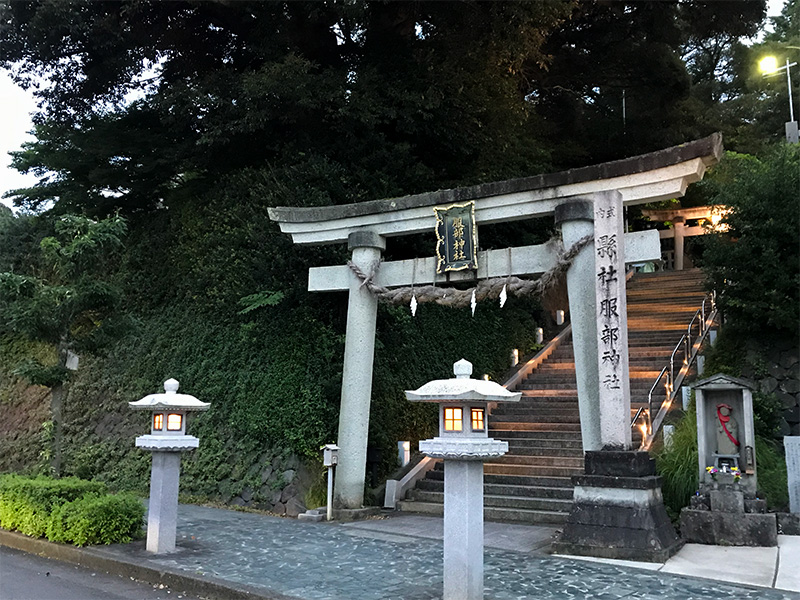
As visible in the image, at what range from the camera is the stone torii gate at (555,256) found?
852cm

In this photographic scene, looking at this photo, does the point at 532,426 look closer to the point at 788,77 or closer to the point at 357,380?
the point at 357,380

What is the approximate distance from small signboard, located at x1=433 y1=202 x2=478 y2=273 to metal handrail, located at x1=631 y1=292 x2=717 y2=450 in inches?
164

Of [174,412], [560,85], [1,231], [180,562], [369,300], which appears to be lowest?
[180,562]

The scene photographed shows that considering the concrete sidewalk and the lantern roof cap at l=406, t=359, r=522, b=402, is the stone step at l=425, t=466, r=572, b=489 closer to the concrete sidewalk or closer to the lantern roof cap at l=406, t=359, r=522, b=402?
the concrete sidewalk

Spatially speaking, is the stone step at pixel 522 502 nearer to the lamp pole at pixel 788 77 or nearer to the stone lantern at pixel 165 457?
the stone lantern at pixel 165 457

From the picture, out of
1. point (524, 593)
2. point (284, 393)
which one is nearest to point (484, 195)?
point (284, 393)

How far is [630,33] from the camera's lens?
20141mm

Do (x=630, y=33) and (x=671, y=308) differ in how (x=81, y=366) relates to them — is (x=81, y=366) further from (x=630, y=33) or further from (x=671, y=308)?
(x=630, y=33)

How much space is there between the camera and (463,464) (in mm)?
5863

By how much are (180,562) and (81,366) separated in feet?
36.2

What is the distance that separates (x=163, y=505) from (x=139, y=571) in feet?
3.20

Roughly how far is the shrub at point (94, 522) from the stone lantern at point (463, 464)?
4872 millimetres

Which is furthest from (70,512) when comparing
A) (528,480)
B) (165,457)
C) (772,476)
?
(772,476)

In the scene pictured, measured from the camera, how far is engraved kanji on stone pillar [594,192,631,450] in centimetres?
837
